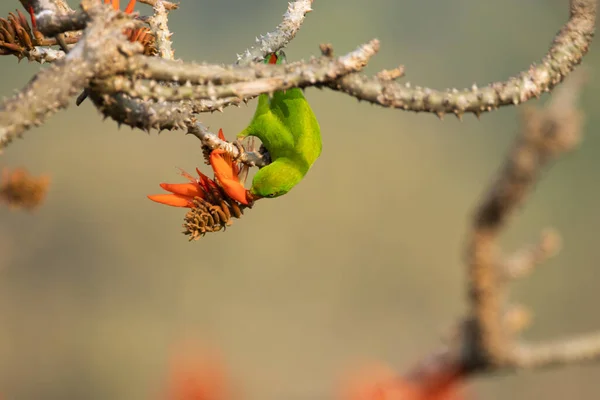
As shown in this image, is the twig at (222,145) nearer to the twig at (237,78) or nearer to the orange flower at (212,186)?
the orange flower at (212,186)

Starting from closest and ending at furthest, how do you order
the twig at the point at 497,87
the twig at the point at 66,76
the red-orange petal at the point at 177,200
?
the twig at the point at 66,76, the twig at the point at 497,87, the red-orange petal at the point at 177,200

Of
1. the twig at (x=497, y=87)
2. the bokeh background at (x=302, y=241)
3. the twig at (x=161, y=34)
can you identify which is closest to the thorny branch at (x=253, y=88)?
the twig at (x=497, y=87)

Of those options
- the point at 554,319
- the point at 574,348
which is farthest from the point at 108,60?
the point at 554,319

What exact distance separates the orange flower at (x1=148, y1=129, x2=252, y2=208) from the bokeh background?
316 cm

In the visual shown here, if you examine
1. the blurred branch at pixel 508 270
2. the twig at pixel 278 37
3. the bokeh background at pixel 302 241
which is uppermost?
the bokeh background at pixel 302 241

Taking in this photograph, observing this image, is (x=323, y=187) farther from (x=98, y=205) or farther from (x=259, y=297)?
(x=98, y=205)

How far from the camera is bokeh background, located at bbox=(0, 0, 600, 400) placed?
13.2ft

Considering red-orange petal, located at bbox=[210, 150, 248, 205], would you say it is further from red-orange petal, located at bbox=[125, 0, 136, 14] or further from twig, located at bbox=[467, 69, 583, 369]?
twig, located at bbox=[467, 69, 583, 369]

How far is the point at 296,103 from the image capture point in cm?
70

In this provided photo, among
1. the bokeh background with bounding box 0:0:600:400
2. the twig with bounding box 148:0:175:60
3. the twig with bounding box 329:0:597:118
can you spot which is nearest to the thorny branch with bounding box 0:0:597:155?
the twig with bounding box 329:0:597:118

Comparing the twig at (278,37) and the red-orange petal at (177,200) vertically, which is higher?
the twig at (278,37)

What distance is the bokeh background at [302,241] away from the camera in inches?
159

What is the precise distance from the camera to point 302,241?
4480mm

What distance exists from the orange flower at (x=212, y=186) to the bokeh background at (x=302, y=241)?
3.16 metres
